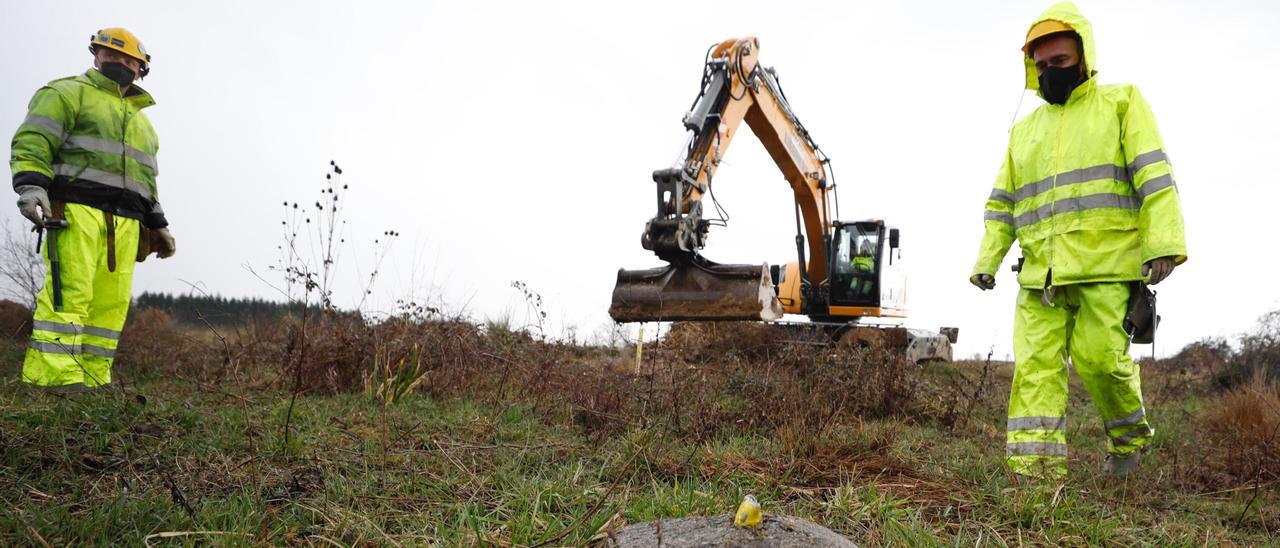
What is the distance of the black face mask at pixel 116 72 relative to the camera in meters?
5.00

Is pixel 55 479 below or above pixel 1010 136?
below

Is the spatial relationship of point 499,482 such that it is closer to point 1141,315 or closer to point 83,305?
point 1141,315

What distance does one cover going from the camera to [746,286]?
16.3 ft

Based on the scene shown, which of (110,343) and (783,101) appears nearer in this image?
(110,343)

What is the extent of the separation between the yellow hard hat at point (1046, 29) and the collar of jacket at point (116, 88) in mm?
5652

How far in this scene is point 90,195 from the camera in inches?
185

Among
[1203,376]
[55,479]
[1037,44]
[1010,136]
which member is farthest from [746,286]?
[1203,376]

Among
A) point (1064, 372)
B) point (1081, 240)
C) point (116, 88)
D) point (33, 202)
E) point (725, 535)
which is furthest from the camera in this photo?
point (116, 88)

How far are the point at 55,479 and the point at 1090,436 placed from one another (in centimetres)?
624

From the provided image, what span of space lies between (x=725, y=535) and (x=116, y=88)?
5330 mm

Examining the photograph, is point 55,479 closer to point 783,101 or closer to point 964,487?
point 964,487

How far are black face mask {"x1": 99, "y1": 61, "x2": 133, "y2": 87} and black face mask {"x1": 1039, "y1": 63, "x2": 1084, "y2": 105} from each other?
573 cm

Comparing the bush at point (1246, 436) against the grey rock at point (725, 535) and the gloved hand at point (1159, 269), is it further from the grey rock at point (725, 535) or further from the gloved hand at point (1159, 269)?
the grey rock at point (725, 535)

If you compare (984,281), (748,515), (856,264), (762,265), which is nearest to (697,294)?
(762,265)
